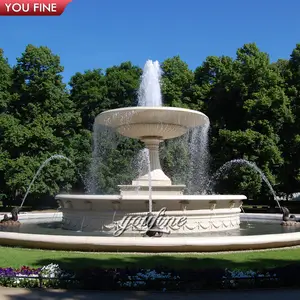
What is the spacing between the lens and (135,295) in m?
7.03

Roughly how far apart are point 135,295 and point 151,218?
5.69 m

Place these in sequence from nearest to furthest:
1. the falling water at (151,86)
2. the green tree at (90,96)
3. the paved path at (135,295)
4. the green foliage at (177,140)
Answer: the paved path at (135,295), the falling water at (151,86), the green foliage at (177,140), the green tree at (90,96)

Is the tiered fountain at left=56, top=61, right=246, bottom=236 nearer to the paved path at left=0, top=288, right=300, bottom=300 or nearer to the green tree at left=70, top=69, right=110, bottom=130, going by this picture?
the paved path at left=0, top=288, right=300, bottom=300

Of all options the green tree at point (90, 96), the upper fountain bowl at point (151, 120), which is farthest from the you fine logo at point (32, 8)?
the green tree at point (90, 96)

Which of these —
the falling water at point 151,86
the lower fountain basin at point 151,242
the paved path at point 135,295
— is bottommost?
the paved path at point 135,295

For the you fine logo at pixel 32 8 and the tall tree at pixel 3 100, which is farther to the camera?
the tall tree at pixel 3 100

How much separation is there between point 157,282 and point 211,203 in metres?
7.51

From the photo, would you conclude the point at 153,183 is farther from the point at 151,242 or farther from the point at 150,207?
the point at 151,242

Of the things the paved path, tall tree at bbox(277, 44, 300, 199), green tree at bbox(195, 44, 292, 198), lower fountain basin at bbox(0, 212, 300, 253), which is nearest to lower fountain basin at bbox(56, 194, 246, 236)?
lower fountain basin at bbox(0, 212, 300, 253)

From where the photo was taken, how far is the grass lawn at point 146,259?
930cm

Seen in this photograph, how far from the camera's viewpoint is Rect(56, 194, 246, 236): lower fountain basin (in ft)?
44.3

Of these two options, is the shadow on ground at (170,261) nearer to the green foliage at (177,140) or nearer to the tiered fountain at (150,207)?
the tiered fountain at (150,207)

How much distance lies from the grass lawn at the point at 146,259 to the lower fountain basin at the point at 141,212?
291 centimetres

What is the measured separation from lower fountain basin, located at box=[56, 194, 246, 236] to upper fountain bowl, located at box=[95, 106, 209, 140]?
14.3 ft
